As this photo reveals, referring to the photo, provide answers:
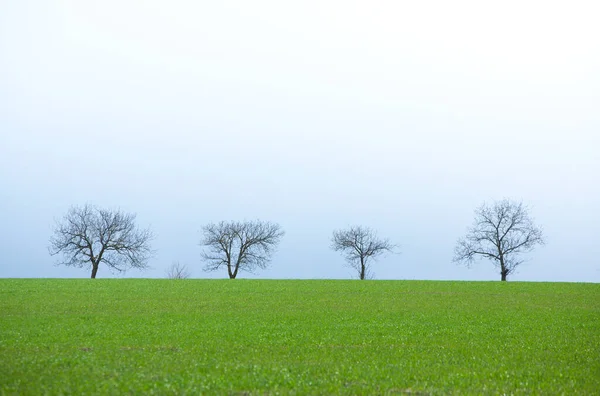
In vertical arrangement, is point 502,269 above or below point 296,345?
above

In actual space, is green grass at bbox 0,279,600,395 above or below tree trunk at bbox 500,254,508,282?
below

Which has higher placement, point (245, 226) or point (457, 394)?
point (245, 226)

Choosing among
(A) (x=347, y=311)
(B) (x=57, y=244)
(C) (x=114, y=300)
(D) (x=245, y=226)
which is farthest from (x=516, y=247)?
(B) (x=57, y=244)

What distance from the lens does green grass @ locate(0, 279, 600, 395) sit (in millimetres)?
14953

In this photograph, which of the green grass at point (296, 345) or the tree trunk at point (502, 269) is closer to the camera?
the green grass at point (296, 345)

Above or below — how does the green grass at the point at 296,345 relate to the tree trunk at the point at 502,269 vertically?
below

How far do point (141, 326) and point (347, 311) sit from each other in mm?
15090

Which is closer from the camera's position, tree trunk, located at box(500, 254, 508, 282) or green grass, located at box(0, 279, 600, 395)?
green grass, located at box(0, 279, 600, 395)

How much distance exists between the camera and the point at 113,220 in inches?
3807

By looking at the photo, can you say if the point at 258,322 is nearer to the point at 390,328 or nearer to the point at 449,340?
the point at 390,328

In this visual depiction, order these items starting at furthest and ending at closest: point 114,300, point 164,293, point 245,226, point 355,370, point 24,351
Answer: point 245,226 → point 164,293 → point 114,300 → point 24,351 → point 355,370

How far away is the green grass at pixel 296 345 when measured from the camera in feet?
49.1

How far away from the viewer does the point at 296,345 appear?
23.2 meters

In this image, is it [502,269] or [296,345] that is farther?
[502,269]
